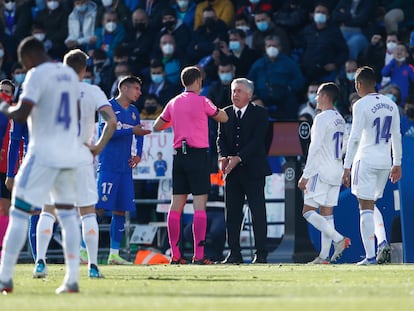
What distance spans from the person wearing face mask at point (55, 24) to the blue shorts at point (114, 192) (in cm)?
980

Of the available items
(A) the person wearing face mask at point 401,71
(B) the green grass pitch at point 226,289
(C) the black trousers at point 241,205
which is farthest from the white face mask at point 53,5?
(B) the green grass pitch at point 226,289

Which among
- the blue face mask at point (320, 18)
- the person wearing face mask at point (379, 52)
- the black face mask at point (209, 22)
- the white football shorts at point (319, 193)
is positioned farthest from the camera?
the black face mask at point (209, 22)

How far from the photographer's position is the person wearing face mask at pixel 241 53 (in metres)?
23.2

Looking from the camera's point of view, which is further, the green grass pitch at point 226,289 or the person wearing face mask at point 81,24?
the person wearing face mask at point 81,24

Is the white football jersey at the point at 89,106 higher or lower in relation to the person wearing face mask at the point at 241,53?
lower

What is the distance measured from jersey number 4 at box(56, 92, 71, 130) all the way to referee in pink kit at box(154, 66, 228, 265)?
6.31 metres

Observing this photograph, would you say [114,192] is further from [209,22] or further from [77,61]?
[209,22]

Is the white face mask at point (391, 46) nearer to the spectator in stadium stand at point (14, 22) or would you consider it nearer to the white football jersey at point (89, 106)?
the spectator in stadium stand at point (14, 22)

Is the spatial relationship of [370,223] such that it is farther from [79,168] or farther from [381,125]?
[79,168]

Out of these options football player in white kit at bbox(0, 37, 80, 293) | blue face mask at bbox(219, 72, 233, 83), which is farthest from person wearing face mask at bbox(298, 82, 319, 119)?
football player in white kit at bbox(0, 37, 80, 293)

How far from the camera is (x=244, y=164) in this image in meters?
17.9

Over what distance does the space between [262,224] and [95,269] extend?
16.7 feet

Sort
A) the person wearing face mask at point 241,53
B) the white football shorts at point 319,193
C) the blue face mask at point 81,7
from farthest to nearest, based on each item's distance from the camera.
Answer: the blue face mask at point 81,7, the person wearing face mask at point 241,53, the white football shorts at point 319,193

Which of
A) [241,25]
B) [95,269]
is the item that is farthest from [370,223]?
[241,25]
